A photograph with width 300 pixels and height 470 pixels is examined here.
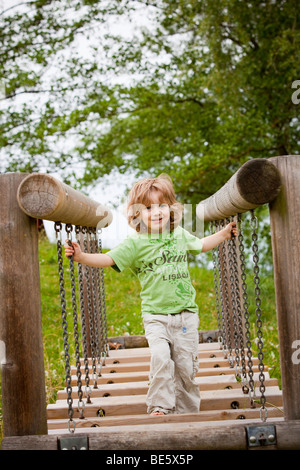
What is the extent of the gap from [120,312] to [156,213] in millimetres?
4206

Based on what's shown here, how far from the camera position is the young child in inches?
120

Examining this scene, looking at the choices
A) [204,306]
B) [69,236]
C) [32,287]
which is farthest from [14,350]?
[204,306]

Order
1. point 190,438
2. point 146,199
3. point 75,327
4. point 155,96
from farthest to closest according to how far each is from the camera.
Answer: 1. point 155,96
2. point 146,199
3. point 75,327
4. point 190,438

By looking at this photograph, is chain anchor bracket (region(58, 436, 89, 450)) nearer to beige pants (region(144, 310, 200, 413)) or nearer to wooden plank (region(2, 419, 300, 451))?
wooden plank (region(2, 419, 300, 451))

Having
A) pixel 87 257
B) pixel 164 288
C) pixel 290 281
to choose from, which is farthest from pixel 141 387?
pixel 290 281

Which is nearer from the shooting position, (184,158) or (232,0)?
(232,0)

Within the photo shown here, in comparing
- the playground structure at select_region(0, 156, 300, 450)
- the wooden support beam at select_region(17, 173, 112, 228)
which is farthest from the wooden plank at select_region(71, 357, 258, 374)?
the wooden support beam at select_region(17, 173, 112, 228)

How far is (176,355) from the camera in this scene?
124 inches

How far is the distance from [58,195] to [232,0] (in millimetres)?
7447

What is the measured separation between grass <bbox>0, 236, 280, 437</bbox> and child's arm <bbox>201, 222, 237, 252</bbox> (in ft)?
5.81

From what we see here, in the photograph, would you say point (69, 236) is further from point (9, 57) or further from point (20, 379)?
point (9, 57)

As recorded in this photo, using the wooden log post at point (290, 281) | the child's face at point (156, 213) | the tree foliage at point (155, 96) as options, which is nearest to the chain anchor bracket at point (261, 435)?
the wooden log post at point (290, 281)

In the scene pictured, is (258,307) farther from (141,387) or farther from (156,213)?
(141,387)

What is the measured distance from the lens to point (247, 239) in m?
12.1
